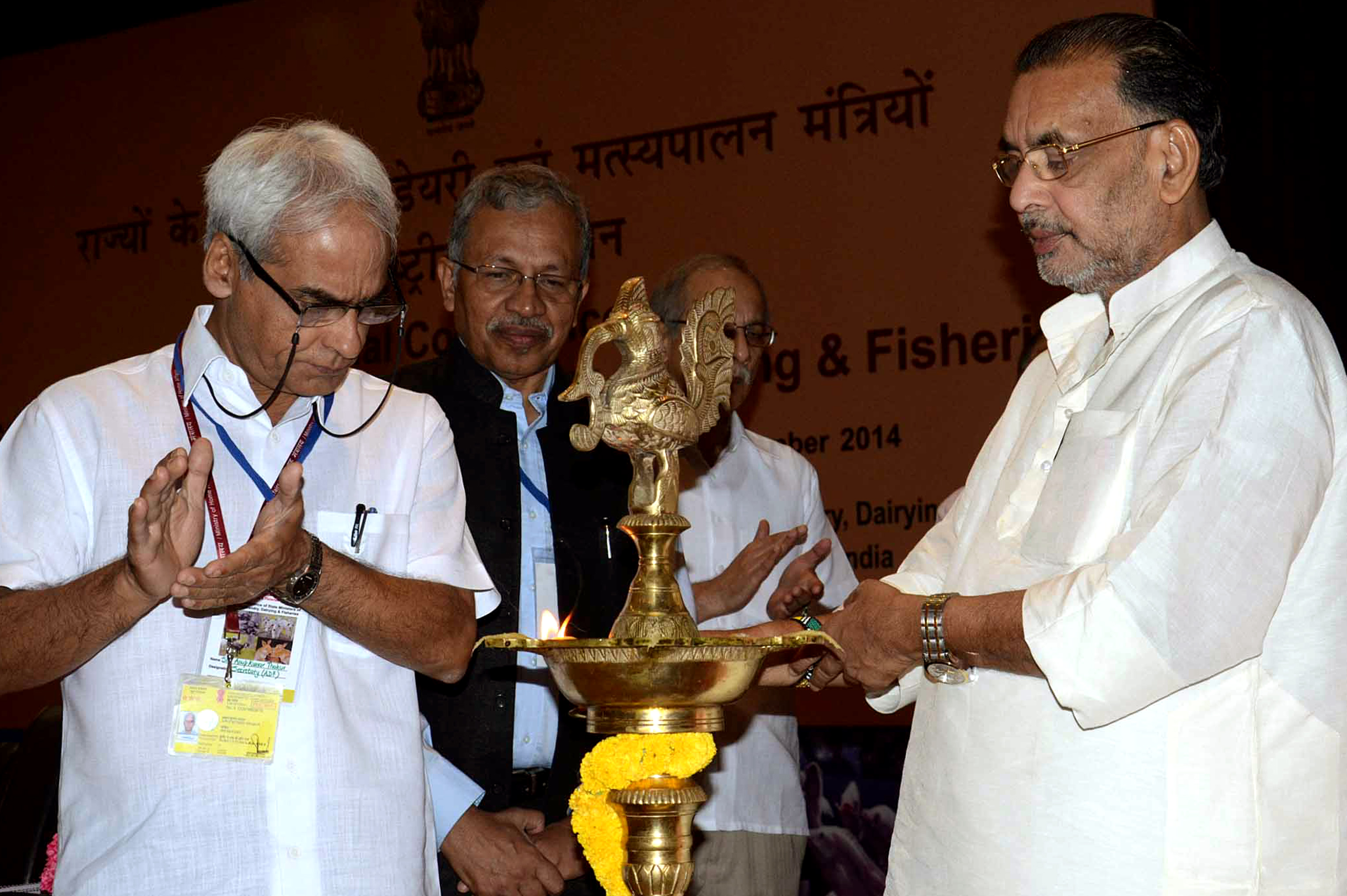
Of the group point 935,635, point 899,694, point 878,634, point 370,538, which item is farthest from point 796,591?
point 370,538

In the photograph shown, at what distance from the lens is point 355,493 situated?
2365 millimetres

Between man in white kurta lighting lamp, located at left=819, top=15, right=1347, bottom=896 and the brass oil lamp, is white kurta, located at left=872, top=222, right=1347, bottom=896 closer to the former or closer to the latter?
man in white kurta lighting lamp, located at left=819, top=15, right=1347, bottom=896

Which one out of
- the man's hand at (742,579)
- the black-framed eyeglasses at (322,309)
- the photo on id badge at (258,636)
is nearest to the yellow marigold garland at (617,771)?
the photo on id badge at (258,636)

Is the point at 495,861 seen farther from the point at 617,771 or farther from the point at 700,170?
the point at 700,170

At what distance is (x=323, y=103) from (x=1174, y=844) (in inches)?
268

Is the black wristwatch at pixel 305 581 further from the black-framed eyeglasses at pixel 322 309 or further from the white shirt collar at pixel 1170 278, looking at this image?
the white shirt collar at pixel 1170 278

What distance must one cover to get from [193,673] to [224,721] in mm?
91

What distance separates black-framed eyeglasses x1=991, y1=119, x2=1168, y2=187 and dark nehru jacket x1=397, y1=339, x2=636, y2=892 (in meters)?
1.11

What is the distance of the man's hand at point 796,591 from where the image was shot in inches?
117

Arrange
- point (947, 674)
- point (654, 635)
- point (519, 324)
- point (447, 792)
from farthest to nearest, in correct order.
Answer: point (519, 324) → point (447, 792) → point (947, 674) → point (654, 635)

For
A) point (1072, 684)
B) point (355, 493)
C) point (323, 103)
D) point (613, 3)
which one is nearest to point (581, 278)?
point (355, 493)

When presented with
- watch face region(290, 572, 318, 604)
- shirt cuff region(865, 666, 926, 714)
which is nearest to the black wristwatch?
watch face region(290, 572, 318, 604)

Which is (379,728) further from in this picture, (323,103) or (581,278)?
(323,103)

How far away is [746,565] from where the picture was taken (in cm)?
364
